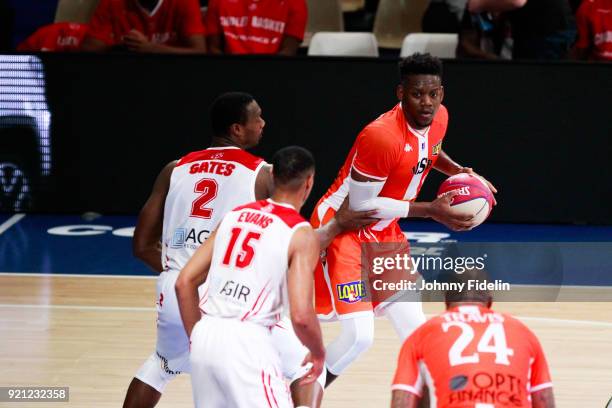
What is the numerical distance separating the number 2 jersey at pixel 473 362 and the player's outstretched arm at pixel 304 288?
493 mm

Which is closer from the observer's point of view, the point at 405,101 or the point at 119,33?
the point at 405,101

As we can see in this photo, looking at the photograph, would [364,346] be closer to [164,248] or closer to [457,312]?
[164,248]

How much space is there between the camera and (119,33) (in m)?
11.2

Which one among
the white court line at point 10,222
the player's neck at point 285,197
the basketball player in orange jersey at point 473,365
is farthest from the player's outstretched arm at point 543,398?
the white court line at point 10,222

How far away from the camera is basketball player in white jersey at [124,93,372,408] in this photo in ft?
18.2

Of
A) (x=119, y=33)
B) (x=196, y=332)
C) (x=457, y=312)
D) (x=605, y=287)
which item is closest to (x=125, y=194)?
(x=119, y=33)

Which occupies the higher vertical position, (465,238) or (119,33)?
(119,33)

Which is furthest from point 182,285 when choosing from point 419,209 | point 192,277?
point 419,209

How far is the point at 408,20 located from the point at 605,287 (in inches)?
172

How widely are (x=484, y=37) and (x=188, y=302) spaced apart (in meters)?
6.71

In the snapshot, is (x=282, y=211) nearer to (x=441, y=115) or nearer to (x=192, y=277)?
(x=192, y=277)

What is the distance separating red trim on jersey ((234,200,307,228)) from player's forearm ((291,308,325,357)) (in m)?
0.39

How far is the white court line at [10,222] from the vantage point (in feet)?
35.5

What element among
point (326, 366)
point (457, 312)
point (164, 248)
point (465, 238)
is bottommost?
point (465, 238)
